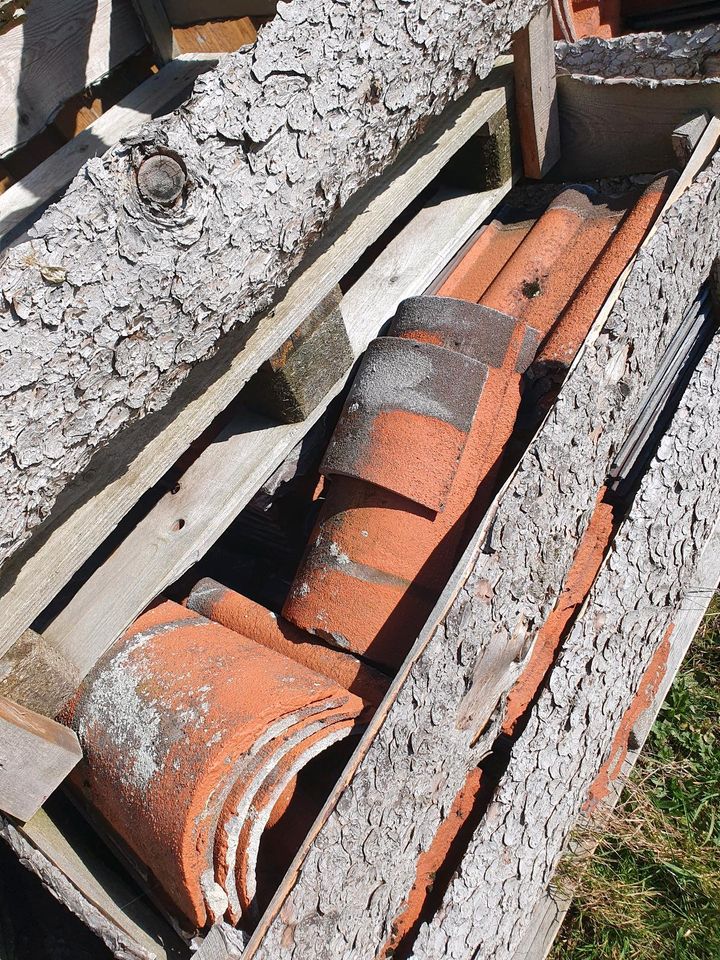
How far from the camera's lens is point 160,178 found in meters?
1.55

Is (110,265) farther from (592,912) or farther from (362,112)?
(592,912)

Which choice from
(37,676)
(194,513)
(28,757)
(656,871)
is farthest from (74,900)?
(656,871)

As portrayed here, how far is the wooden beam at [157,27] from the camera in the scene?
2850 mm

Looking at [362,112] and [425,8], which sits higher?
[425,8]

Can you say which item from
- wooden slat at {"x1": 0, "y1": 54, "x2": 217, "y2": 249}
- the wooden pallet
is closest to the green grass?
the wooden pallet

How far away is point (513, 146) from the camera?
3.00m

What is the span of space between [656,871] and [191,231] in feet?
7.67

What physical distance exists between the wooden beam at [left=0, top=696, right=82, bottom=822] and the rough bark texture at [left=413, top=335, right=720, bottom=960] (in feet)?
3.21

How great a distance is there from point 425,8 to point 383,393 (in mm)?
994

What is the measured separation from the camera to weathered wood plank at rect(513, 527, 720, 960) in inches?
85.9

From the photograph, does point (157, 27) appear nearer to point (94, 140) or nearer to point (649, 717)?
point (94, 140)

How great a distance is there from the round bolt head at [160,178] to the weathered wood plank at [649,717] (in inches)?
73.4

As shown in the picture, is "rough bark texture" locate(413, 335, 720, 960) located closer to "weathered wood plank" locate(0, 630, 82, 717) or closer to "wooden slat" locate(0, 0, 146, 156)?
"weathered wood plank" locate(0, 630, 82, 717)

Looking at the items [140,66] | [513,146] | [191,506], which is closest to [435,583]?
[191,506]
